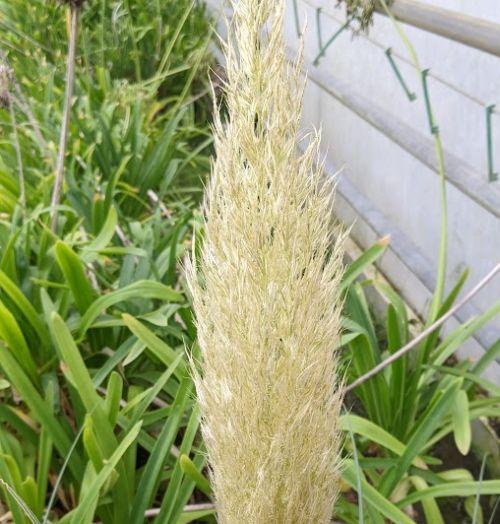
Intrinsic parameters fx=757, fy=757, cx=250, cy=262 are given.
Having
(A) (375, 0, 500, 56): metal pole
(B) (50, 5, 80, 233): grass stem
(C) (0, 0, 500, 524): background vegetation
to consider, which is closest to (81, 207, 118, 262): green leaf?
(C) (0, 0, 500, 524): background vegetation

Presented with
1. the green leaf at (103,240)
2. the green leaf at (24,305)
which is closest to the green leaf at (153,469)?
the green leaf at (24,305)

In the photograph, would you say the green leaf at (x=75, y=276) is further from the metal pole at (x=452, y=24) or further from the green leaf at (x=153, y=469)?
the metal pole at (x=452, y=24)

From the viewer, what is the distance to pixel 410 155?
2.69m

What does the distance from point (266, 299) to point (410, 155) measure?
1932 millimetres

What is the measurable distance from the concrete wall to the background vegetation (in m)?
0.35

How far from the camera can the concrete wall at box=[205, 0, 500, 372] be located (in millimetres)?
2176

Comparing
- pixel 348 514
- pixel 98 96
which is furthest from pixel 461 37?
pixel 98 96

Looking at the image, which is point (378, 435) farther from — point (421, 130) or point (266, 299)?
point (421, 130)

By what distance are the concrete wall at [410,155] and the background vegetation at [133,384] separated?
1.16 feet

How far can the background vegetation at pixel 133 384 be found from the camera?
1438 millimetres

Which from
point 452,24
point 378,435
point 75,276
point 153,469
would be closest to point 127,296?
point 75,276

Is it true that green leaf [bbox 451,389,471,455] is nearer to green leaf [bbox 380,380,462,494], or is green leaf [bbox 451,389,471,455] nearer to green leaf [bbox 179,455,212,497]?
green leaf [bbox 380,380,462,494]

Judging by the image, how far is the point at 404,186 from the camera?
9.20 ft

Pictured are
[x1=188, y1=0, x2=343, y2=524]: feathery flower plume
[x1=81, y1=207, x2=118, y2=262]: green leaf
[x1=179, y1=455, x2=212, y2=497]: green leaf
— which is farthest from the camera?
[x1=81, y1=207, x2=118, y2=262]: green leaf
